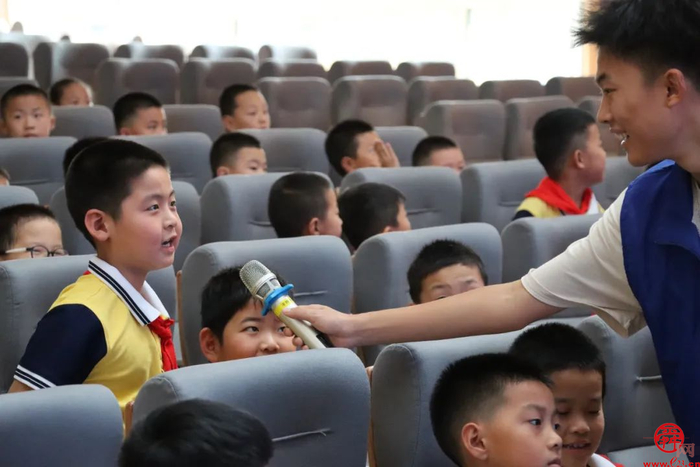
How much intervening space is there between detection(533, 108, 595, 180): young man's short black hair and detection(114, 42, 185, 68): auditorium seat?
4.44 metres

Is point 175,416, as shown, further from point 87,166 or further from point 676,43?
point 87,166

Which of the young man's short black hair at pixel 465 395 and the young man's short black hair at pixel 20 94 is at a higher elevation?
the young man's short black hair at pixel 20 94

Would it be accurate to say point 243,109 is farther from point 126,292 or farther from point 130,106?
point 126,292

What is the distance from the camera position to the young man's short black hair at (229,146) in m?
4.28

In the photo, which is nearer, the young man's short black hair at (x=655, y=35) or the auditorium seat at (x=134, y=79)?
the young man's short black hair at (x=655, y=35)

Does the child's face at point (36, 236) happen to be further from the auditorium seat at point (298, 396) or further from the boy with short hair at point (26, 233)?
the auditorium seat at point (298, 396)

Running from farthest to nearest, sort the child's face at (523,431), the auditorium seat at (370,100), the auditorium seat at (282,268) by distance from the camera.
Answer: the auditorium seat at (370,100) < the auditorium seat at (282,268) < the child's face at (523,431)

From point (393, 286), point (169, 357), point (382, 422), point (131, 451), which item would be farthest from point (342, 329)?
point (393, 286)

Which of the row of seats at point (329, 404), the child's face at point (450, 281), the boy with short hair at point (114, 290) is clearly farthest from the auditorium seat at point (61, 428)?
the child's face at point (450, 281)

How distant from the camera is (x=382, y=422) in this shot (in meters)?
1.89

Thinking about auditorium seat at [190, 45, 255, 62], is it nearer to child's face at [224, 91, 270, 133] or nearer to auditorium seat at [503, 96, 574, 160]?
child's face at [224, 91, 270, 133]

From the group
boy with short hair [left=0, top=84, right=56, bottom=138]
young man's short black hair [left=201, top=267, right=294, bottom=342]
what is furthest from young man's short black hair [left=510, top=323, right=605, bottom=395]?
boy with short hair [left=0, top=84, right=56, bottom=138]

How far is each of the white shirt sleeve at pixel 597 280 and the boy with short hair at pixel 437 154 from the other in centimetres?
277

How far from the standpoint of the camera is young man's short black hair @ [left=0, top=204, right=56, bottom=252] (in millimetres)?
2807
